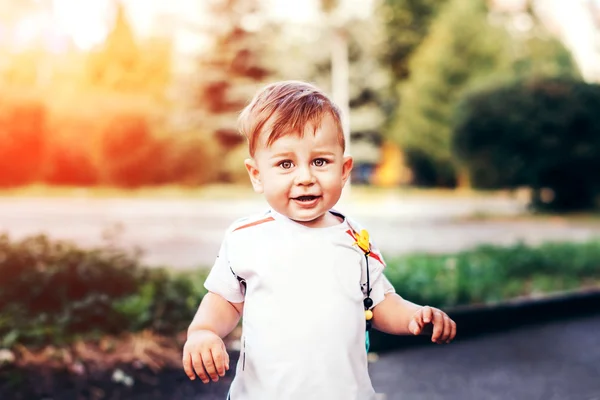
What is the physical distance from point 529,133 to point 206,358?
24.5 feet

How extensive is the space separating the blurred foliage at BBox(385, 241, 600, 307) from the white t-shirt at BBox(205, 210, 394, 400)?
327 cm

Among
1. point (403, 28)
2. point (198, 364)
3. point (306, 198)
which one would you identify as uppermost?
point (403, 28)

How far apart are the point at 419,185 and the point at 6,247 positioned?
4701 millimetres

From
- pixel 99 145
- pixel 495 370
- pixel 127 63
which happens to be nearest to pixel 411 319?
pixel 495 370

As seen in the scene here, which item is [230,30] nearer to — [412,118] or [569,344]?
[412,118]

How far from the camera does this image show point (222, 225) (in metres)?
9.27

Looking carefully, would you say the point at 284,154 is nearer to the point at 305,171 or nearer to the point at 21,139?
the point at 305,171

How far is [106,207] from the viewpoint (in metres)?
8.89

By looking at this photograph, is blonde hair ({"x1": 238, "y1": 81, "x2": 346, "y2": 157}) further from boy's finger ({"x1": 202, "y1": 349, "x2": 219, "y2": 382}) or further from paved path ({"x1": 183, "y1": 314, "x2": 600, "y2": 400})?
paved path ({"x1": 183, "y1": 314, "x2": 600, "y2": 400})

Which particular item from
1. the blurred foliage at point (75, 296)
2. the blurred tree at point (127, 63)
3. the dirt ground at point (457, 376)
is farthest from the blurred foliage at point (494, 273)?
the blurred tree at point (127, 63)

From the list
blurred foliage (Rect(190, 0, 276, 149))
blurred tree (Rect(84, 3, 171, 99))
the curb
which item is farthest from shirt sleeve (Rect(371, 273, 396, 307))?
blurred foliage (Rect(190, 0, 276, 149))

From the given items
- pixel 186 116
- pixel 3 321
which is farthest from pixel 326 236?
pixel 186 116

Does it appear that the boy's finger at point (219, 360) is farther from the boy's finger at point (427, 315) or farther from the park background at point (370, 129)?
the park background at point (370, 129)

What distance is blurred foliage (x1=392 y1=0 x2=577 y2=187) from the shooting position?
8211 mm
